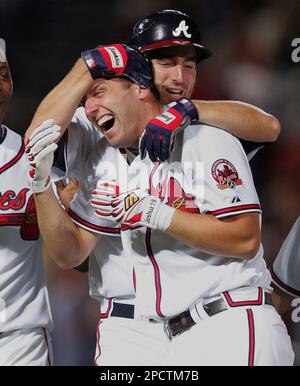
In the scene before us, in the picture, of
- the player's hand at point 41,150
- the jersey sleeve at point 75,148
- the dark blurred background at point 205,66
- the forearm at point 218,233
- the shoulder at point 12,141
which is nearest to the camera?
the forearm at point 218,233

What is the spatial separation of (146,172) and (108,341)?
0.50 meters

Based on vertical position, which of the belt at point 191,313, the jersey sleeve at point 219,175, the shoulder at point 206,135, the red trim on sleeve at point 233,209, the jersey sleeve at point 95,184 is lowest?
the belt at point 191,313

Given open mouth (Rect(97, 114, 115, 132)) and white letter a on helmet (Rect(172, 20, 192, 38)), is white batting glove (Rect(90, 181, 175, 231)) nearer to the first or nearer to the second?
open mouth (Rect(97, 114, 115, 132))

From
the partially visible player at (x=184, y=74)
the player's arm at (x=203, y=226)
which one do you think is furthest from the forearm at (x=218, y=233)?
the partially visible player at (x=184, y=74)

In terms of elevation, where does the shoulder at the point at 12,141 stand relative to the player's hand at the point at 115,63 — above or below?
below

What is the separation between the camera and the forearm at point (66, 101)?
2010 mm

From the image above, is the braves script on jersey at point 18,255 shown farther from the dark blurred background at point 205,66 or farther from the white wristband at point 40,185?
the dark blurred background at point 205,66

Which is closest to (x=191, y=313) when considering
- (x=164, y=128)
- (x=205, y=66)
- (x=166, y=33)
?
(x=164, y=128)

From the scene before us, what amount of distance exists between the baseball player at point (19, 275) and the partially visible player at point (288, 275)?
674mm

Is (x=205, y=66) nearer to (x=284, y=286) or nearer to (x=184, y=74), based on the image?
(x=184, y=74)

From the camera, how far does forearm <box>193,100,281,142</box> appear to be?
195cm

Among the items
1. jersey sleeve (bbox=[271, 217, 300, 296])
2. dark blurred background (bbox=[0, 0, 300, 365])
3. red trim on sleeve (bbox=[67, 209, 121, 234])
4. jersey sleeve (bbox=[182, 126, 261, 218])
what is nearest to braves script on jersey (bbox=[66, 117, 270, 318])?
jersey sleeve (bbox=[182, 126, 261, 218])

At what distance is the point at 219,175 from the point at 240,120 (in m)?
0.21
